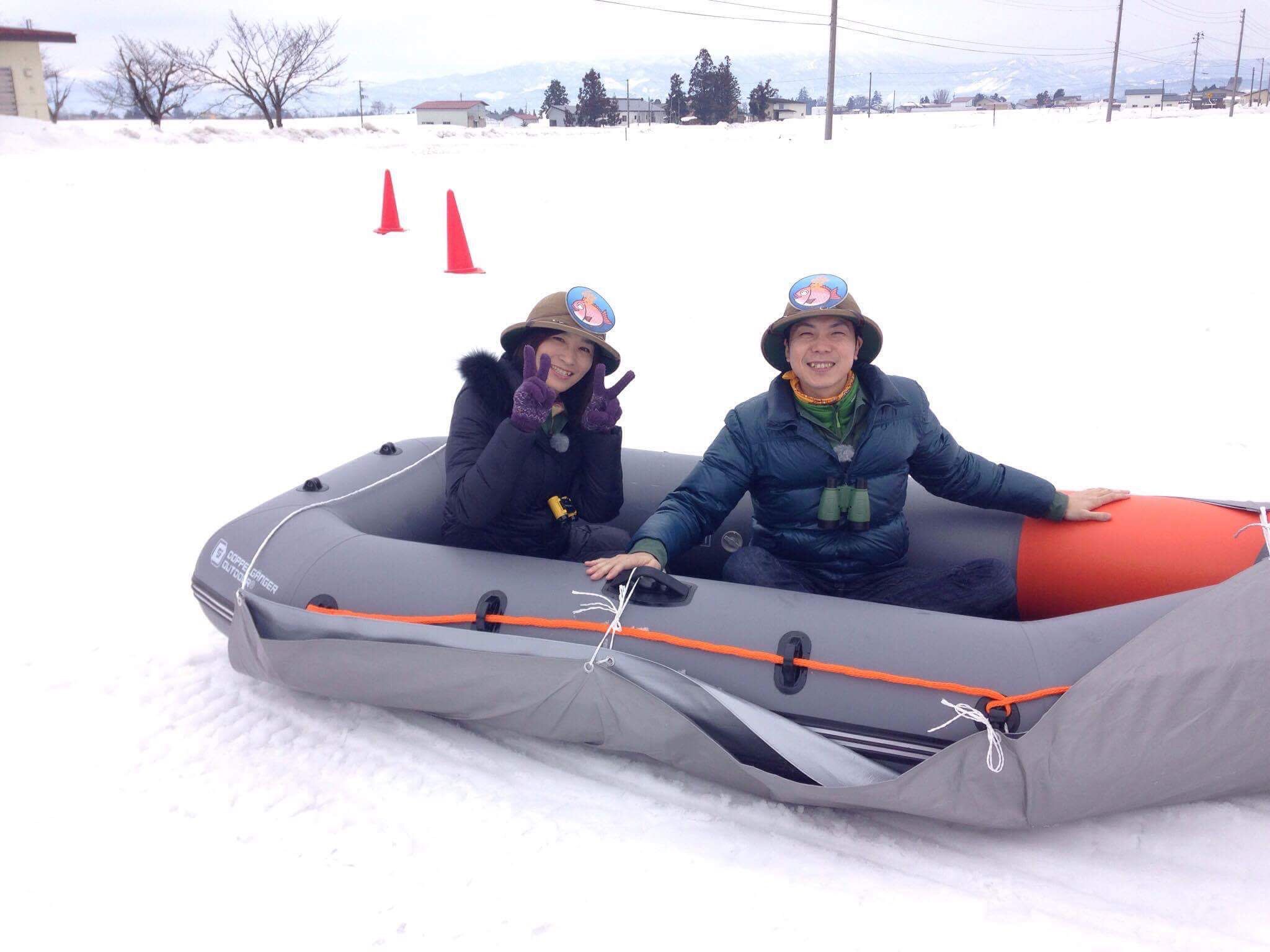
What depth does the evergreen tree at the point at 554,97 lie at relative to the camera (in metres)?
46.2

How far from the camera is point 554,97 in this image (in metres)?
47.1

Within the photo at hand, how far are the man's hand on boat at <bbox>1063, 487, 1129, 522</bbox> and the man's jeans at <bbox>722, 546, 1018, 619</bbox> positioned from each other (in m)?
0.30

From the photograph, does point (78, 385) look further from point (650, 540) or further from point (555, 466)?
point (650, 540)

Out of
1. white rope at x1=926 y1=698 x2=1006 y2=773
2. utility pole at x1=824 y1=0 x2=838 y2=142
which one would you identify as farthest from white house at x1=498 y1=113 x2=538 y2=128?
white rope at x1=926 y1=698 x2=1006 y2=773

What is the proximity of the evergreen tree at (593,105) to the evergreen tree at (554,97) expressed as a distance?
5.12 meters

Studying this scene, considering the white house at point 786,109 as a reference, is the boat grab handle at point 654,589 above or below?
below

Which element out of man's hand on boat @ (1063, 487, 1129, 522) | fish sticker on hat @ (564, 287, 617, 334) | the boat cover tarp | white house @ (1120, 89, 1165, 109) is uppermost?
white house @ (1120, 89, 1165, 109)

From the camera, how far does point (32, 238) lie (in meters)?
8.41

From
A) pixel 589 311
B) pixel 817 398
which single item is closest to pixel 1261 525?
pixel 817 398

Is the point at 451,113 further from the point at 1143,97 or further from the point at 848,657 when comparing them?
the point at 1143,97

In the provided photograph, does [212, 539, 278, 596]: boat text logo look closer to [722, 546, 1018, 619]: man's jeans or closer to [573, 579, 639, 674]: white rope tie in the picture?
[573, 579, 639, 674]: white rope tie

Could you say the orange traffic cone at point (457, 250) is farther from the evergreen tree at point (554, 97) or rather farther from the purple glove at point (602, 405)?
the evergreen tree at point (554, 97)

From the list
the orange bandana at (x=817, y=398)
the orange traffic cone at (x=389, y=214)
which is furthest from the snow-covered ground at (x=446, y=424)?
the orange bandana at (x=817, y=398)

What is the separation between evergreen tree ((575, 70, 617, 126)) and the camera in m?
40.9
